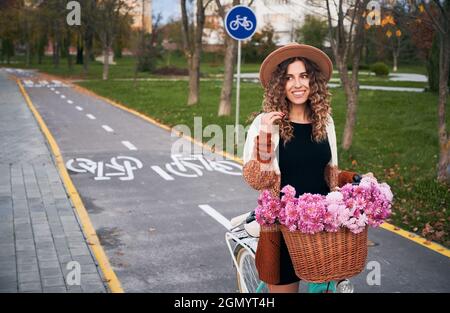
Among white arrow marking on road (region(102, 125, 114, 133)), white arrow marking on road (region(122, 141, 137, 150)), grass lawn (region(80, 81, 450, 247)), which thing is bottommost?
white arrow marking on road (region(122, 141, 137, 150))

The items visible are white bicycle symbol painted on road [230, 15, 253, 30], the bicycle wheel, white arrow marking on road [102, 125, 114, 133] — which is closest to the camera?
the bicycle wheel

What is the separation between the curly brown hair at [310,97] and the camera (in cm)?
363

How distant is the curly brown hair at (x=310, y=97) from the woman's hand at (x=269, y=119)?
210mm

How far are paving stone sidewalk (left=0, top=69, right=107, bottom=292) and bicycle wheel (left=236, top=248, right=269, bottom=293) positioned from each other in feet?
4.90

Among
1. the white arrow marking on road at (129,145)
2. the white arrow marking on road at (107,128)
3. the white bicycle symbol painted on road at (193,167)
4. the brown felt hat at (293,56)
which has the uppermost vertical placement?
the brown felt hat at (293,56)

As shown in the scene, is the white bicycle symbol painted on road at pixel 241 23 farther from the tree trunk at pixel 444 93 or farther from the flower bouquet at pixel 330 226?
the flower bouquet at pixel 330 226

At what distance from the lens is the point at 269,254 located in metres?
3.55

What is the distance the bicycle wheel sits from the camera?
4441mm

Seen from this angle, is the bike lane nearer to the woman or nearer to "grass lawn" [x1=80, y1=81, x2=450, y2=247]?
"grass lawn" [x1=80, y1=81, x2=450, y2=247]

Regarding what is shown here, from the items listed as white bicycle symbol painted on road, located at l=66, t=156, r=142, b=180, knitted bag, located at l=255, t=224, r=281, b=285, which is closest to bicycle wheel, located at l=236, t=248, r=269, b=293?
knitted bag, located at l=255, t=224, r=281, b=285

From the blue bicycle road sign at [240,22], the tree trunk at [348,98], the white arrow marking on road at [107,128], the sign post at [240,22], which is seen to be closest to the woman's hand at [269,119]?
the tree trunk at [348,98]

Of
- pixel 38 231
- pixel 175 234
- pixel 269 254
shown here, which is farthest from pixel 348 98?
pixel 269 254
